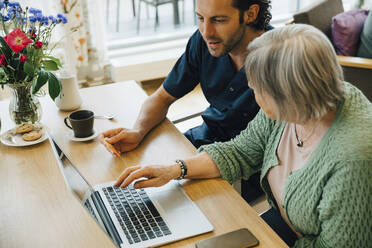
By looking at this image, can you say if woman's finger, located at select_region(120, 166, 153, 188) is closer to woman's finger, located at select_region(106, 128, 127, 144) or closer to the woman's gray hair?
woman's finger, located at select_region(106, 128, 127, 144)

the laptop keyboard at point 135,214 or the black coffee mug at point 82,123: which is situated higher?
the black coffee mug at point 82,123

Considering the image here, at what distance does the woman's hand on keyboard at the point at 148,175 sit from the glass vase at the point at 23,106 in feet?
1.45

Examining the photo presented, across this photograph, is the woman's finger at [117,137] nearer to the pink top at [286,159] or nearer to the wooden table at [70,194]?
the wooden table at [70,194]

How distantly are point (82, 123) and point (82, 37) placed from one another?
1.73 metres

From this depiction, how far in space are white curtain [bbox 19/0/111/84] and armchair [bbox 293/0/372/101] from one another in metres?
1.36

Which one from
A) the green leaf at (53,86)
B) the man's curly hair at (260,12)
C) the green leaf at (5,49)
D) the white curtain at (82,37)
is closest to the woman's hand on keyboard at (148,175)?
the green leaf at (53,86)

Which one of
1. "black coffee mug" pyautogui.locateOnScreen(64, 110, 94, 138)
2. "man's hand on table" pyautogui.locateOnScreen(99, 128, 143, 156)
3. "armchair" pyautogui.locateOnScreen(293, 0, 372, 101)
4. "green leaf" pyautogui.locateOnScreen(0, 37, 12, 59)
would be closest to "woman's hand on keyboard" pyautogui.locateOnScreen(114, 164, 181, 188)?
"man's hand on table" pyautogui.locateOnScreen(99, 128, 143, 156)

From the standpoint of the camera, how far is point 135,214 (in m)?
0.99

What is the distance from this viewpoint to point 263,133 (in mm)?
1211

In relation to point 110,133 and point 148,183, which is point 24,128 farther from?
point 148,183

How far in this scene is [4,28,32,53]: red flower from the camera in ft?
3.78

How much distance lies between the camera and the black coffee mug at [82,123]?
1.31m

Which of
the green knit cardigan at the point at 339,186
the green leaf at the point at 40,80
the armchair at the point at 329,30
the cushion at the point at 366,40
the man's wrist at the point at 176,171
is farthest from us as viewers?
the cushion at the point at 366,40

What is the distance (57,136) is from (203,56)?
0.62 m
